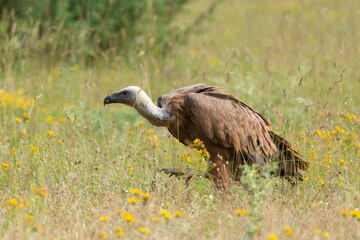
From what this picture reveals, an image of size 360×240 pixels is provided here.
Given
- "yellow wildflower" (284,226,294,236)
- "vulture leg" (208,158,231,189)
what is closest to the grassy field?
"yellow wildflower" (284,226,294,236)

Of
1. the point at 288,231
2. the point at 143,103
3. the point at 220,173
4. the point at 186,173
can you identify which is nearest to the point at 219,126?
the point at 220,173

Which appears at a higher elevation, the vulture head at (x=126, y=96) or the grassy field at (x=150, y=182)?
the vulture head at (x=126, y=96)

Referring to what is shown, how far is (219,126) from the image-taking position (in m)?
5.20

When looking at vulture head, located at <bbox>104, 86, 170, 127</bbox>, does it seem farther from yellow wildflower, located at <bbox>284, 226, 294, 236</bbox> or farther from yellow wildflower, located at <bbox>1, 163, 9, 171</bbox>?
yellow wildflower, located at <bbox>284, 226, 294, 236</bbox>

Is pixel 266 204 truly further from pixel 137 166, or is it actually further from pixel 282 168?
pixel 137 166

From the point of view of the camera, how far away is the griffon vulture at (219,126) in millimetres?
5164

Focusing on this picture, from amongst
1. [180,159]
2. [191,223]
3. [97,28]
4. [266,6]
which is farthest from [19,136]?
[266,6]

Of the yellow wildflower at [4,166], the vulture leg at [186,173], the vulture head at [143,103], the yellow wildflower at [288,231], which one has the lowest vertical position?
the yellow wildflower at [288,231]

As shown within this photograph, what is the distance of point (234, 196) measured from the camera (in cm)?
450

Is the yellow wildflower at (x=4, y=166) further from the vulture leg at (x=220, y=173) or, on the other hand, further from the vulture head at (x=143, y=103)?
the vulture leg at (x=220, y=173)

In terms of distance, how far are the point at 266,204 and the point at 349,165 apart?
55.2 inches

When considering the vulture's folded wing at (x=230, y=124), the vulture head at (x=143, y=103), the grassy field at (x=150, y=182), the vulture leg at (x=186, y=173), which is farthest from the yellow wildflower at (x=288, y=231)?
the vulture head at (x=143, y=103)

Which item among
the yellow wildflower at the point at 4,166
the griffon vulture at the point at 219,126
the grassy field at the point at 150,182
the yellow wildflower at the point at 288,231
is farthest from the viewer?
the griffon vulture at the point at 219,126

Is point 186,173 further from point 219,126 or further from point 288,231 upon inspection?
point 288,231
